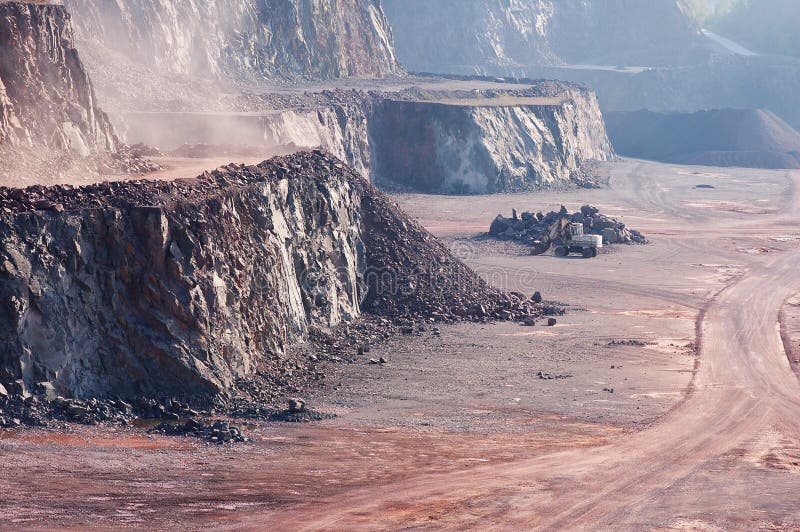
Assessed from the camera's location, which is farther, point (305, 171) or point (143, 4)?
point (143, 4)

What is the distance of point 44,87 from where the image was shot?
37.8 metres

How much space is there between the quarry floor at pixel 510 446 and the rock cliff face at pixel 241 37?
35.2m

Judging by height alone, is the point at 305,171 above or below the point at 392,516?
above

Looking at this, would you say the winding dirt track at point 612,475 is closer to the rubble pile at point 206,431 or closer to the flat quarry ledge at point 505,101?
the rubble pile at point 206,431

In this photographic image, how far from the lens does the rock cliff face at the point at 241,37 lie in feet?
233

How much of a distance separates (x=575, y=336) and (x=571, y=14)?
126 metres

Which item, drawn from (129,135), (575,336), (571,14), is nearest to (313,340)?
(575,336)

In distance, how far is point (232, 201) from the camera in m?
32.5


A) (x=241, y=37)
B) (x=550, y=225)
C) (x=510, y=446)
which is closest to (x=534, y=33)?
(x=241, y=37)

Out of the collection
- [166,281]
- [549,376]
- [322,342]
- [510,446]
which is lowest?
[510,446]

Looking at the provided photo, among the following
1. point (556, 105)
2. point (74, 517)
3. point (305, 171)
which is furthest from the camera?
point (556, 105)

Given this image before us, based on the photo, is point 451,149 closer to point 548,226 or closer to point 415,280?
point 548,226

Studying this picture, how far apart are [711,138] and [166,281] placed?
319ft

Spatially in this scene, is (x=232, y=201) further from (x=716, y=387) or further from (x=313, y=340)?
(x=716, y=387)
